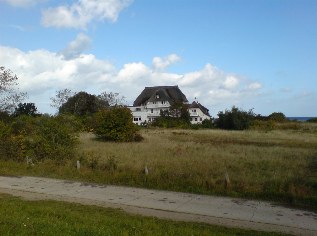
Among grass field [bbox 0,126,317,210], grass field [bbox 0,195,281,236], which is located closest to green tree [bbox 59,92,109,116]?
grass field [bbox 0,126,317,210]

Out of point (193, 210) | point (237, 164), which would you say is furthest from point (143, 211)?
point (237, 164)

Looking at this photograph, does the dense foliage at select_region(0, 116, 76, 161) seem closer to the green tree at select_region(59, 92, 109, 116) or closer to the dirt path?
the dirt path

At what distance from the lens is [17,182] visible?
16969 millimetres

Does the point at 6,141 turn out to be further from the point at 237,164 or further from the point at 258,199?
the point at 258,199

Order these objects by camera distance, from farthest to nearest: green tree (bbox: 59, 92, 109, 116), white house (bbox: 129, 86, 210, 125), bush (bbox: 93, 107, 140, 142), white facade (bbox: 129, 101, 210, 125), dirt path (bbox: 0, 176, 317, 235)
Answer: white facade (bbox: 129, 101, 210, 125), white house (bbox: 129, 86, 210, 125), green tree (bbox: 59, 92, 109, 116), bush (bbox: 93, 107, 140, 142), dirt path (bbox: 0, 176, 317, 235)

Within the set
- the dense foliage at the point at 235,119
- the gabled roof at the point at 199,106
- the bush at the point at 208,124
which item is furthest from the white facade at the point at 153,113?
the dense foliage at the point at 235,119

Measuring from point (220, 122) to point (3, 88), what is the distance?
48606mm

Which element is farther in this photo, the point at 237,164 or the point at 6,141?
the point at 6,141

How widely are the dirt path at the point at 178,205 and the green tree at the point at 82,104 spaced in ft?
216

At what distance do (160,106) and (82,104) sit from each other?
876 inches

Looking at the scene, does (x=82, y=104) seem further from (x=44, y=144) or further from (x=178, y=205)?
(x=178, y=205)

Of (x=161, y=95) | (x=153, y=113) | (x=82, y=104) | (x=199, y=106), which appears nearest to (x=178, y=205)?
(x=82, y=104)

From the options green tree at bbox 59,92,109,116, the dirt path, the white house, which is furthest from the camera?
the white house

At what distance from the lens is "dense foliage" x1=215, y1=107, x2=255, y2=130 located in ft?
234
